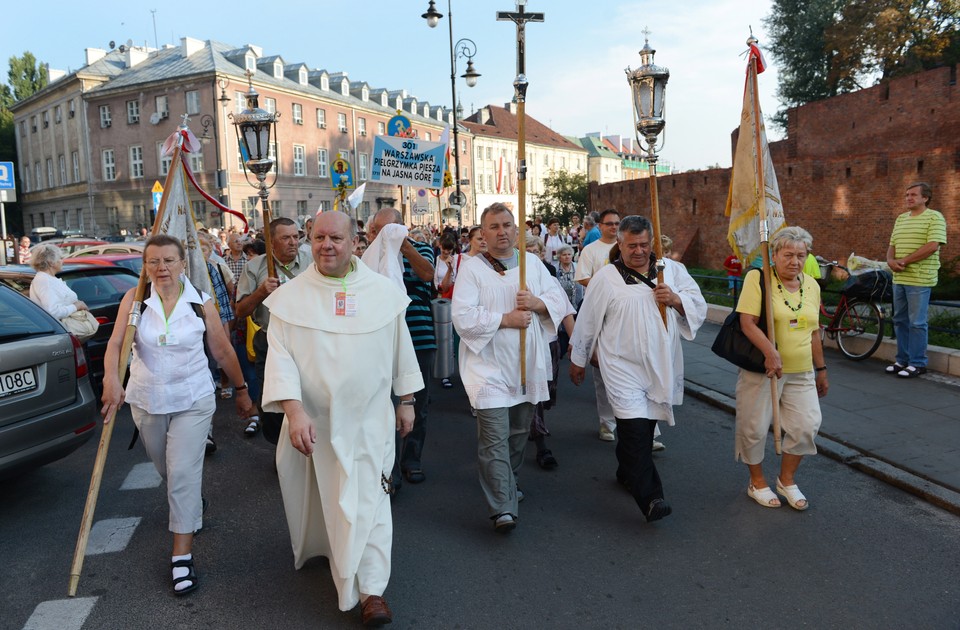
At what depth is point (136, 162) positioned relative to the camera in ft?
166

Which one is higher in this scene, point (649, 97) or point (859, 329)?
point (649, 97)

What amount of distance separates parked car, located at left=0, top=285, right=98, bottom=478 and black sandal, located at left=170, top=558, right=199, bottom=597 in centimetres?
164

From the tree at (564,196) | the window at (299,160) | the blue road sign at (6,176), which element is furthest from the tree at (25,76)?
the blue road sign at (6,176)

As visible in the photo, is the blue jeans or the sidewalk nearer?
the sidewalk

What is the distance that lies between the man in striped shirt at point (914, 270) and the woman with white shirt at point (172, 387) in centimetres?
710

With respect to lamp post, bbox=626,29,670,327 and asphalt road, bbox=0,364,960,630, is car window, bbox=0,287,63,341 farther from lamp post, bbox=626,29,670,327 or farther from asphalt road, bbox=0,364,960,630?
lamp post, bbox=626,29,670,327

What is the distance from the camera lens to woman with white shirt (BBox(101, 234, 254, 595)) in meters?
3.93

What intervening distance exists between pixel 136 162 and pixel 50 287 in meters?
49.1

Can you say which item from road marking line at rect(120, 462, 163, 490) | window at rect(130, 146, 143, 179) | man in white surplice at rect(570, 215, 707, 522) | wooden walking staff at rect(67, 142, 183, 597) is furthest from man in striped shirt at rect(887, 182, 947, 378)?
window at rect(130, 146, 143, 179)

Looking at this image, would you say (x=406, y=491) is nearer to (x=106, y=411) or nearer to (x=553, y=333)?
(x=553, y=333)

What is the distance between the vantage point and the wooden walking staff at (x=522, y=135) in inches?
183

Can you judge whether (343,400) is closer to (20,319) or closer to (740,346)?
(740,346)

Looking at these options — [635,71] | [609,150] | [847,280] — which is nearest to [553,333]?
[635,71]

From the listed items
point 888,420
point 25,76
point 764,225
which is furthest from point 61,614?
point 25,76
